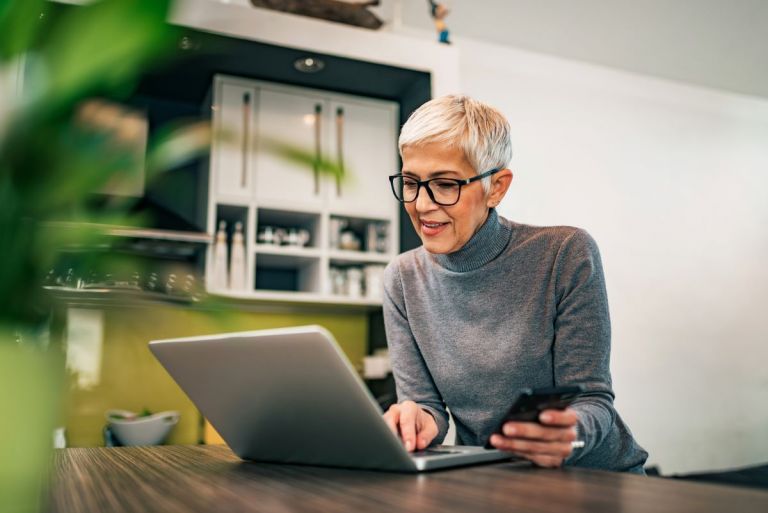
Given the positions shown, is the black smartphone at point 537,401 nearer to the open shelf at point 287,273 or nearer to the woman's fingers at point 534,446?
the woman's fingers at point 534,446

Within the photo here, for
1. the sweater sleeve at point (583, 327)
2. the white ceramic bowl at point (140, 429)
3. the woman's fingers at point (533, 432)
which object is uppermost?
the sweater sleeve at point (583, 327)

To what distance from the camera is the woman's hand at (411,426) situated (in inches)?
39.4

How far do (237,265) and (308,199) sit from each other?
0.44m

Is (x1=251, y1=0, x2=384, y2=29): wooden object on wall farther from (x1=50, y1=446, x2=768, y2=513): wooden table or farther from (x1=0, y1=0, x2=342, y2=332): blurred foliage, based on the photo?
(x1=0, y1=0, x2=342, y2=332): blurred foliage

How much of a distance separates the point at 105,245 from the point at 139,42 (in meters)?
0.11

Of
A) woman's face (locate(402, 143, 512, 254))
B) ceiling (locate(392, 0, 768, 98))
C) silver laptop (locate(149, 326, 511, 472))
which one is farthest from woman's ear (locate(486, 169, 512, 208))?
ceiling (locate(392, 0, 768, 98))

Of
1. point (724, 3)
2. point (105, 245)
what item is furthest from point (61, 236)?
point (724, 3)

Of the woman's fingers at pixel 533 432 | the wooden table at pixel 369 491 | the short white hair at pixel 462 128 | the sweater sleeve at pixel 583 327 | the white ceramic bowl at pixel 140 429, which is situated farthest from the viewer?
the white ceramic bowl at pixel 140 429

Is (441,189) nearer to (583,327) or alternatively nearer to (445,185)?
(445,185)

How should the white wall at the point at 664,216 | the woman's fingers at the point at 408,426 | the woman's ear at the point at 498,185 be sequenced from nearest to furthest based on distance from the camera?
the woman's fingers at the point at 408,426, the woman's ear at the point at 498,185, the white wall at the point at 664,216

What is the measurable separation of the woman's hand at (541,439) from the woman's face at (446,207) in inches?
23.5

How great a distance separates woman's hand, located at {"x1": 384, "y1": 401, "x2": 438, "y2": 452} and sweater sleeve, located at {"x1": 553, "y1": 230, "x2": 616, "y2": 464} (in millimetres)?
240

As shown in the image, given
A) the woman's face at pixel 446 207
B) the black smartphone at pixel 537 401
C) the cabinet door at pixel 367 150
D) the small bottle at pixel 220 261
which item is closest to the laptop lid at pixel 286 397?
the black smartphone at pixel 537 401

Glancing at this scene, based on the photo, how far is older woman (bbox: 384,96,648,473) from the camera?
1248 mm
